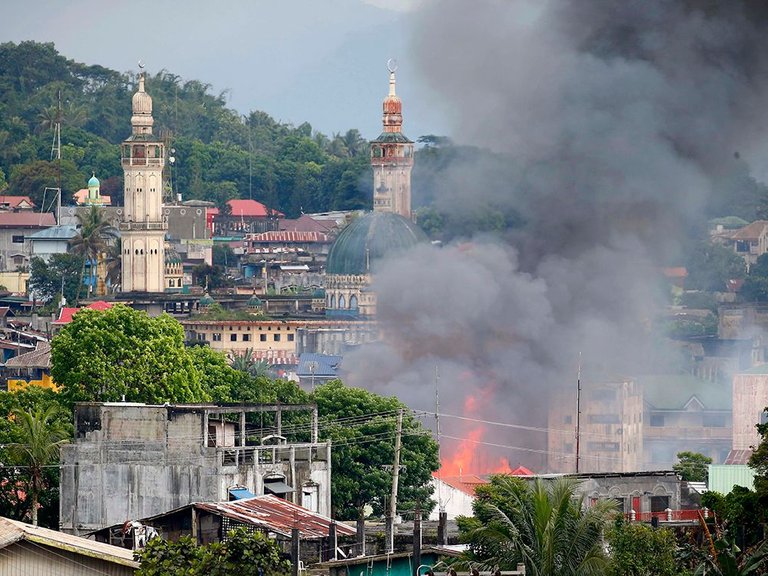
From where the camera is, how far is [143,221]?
165250 millimetres

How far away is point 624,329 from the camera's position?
109188 millimetres

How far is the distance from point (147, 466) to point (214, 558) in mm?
17948

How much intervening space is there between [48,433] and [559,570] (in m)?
22.0

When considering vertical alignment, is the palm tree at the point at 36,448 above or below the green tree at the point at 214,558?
above

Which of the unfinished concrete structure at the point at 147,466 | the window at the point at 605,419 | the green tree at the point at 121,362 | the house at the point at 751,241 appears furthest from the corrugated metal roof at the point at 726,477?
the house at the point at 751,241

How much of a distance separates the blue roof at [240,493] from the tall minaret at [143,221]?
4337 inches

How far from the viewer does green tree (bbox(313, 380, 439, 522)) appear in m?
69.8

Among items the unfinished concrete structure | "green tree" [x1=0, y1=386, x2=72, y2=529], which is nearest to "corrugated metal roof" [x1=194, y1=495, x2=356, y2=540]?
the unfinished concrete structure

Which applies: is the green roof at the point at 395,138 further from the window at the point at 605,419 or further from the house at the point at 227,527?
the house at the point at 227,527

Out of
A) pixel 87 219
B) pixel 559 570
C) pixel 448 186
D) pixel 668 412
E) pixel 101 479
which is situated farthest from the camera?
pixel 87 219

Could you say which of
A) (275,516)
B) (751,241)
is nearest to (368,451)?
(275,516)

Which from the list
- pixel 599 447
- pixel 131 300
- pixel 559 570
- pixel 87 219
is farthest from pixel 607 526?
pixel 87 219

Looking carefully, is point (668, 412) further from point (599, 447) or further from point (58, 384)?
point (58, 384)

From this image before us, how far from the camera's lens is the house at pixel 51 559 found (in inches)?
1531
